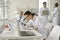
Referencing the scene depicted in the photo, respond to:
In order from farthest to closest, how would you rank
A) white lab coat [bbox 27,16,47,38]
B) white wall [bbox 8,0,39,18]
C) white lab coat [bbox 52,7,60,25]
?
1. white wall [bbox 8,0,39,18]
2. white lab coat [bbox 52,7,60,25]
3. white lab coat [bbox 27,16,47,38]

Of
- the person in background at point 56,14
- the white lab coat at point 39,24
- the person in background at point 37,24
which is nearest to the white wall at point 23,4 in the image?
the person in background at point 56,14

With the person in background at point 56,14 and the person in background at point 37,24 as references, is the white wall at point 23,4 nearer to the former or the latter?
the person in background at point 56,14

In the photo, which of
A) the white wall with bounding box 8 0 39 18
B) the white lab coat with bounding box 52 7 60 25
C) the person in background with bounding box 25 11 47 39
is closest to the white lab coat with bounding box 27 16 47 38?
the person in background with bounding box 25 11 47 39

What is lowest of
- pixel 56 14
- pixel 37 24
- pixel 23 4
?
pixel 37 24

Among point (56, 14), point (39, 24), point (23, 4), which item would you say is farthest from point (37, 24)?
point (23, 4)

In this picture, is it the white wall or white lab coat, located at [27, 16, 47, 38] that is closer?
white lab coat, located at [27, 16, 47, 38]

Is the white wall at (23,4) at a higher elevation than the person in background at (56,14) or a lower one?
higher

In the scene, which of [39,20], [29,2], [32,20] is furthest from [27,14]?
[29,2]

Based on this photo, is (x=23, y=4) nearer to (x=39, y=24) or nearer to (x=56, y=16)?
(x=56, y=16)

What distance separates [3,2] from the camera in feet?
18.5

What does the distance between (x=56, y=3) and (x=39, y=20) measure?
8.20 feet

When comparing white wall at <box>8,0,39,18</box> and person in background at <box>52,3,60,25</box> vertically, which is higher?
white wall at <box>8,0,39,18</box>

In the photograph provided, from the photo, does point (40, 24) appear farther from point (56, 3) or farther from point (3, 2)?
point (3, 2)

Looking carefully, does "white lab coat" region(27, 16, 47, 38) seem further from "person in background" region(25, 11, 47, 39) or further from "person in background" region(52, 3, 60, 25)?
"person in background" region(52, 3, 60, 25)
